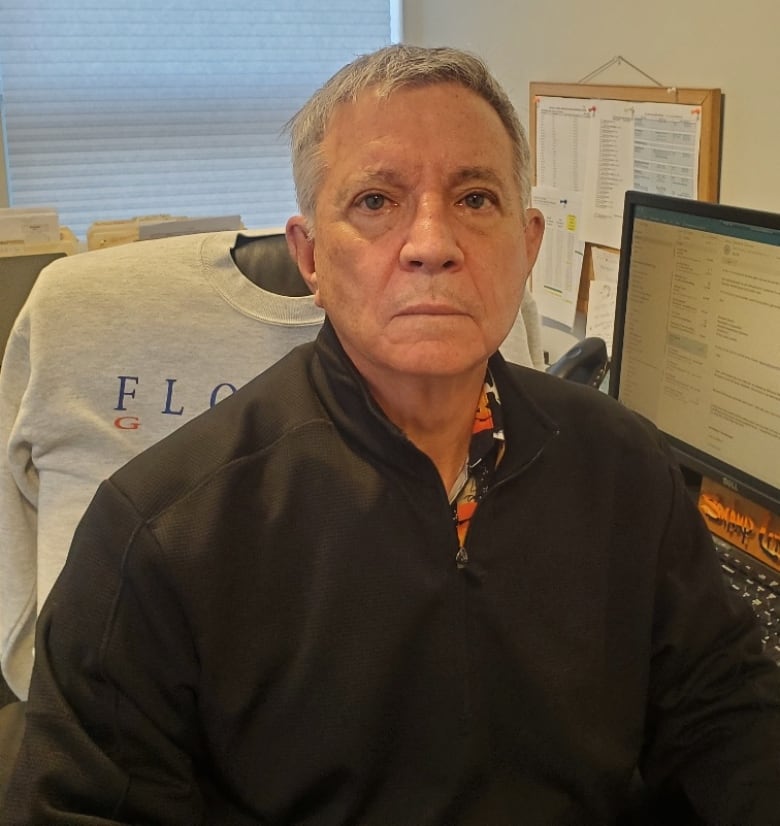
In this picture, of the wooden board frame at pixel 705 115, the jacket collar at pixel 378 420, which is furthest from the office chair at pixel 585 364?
the jacket collar at pixel 378 420

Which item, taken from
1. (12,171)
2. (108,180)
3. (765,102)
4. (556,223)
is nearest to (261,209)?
(108,180)

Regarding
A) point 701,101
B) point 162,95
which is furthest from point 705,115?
point 162,95

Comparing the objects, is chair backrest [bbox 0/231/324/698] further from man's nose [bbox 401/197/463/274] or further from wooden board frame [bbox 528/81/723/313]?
wooden board frame [bbox 528/81/723/313]

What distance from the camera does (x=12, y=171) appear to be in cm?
289

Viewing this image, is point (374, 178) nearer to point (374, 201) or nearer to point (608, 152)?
point (374, 201)

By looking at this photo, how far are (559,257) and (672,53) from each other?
1.78ft

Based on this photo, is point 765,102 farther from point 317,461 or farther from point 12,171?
point 12,171

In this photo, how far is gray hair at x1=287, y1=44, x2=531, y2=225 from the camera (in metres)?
0.94

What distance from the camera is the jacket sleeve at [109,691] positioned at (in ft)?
2.70

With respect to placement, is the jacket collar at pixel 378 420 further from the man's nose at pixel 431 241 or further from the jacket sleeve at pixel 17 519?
the jacket sleeve at pixel 17 519

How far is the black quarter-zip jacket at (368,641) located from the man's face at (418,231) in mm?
76

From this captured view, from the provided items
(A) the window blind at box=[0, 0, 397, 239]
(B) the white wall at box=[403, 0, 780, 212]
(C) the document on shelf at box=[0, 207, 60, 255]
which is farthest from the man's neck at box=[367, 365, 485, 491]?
(A) the window blind at box=[0, 0, 397, 239]

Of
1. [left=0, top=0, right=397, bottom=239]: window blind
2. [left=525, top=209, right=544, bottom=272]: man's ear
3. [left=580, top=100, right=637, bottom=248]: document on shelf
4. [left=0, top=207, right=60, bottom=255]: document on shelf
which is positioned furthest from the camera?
[left=0, top=0, right=397, bottom=239]: window blind

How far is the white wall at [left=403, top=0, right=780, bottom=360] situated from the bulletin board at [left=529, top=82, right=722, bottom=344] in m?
0.03
